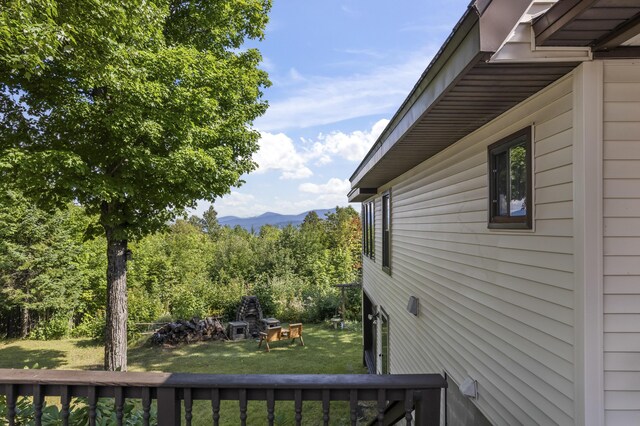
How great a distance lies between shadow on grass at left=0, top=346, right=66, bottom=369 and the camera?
1105 cm

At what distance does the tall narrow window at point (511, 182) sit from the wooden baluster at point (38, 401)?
3043 millimetres

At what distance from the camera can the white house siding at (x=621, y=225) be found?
1993 millimetres

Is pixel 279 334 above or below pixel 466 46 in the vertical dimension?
below

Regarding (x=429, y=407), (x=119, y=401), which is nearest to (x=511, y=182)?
(x=429, y=407)

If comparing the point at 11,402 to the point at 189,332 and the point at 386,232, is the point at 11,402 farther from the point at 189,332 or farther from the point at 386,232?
the point at 189,332

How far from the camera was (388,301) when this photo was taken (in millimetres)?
7953

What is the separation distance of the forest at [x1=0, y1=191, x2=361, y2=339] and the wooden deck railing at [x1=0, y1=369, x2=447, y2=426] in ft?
28.4

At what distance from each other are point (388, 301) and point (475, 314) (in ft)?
14.8

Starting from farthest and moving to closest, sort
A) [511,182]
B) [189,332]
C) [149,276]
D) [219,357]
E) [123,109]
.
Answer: [149,276] < [189,332] < [219,357] < [123,109] < [511,182]

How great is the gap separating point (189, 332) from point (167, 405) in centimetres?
1389

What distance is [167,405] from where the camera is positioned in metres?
1.81

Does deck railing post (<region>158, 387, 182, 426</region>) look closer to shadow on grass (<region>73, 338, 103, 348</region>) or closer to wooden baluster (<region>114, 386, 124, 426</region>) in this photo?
wooden baluster (<region>114, 386, 124, 426</region>)

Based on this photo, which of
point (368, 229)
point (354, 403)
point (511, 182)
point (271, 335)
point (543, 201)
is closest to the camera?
point (354, 403)

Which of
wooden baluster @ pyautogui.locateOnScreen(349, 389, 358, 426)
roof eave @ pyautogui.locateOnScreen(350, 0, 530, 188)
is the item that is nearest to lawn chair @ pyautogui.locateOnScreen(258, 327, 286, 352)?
roof eave @ pyautogui.locateOnScreen(350, 0, 530, 188)
